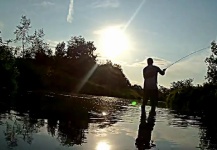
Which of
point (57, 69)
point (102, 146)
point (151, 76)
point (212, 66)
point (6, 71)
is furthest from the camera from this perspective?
point (57, 69)

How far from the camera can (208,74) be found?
198 ft

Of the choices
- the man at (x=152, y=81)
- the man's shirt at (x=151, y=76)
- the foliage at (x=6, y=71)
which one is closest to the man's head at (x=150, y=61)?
the man at (x=152, y=81)

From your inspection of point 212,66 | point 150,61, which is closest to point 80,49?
point 212,66

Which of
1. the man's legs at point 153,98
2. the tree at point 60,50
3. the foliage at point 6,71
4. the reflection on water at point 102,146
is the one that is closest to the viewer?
the reflection on water at point 102,146

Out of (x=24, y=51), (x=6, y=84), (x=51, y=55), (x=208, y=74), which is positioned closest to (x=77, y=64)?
(x=51, y=55)

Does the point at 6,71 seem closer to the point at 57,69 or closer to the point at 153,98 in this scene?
the point at 153,98

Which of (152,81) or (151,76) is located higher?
(151,76)

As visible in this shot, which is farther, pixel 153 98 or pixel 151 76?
pixel 151 76

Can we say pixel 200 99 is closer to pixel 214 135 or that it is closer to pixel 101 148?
pixel 214 135

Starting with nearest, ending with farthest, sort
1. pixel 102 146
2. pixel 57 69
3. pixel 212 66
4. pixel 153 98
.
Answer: pixel 102 146 → pixel 153 98 → pixel 212 66 → pixel 57 69

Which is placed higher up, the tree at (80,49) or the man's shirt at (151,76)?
the tree at (80,49)

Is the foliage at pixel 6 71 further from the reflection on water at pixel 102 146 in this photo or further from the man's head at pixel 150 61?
the reflection on water at pixel 102 146

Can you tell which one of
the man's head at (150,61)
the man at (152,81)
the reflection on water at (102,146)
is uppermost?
the man's head at (150,61)

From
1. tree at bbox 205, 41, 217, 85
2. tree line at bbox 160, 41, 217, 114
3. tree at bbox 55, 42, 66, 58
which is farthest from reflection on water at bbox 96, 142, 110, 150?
tree at bbox 55, 42, 66, 58
